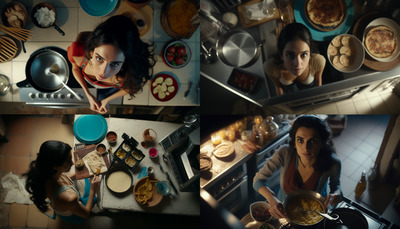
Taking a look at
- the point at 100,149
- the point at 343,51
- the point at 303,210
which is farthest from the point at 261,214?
the point at 343,51

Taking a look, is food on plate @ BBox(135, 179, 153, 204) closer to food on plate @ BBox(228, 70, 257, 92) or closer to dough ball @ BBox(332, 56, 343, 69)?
food on plate @ BBox(228, 70, 257, 92)

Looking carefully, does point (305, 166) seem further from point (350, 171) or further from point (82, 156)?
point (82, 156)

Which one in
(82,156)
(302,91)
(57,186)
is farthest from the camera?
(302,91)

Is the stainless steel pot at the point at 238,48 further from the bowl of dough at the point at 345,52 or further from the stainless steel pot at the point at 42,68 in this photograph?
the stainless steel pot at the point at 42,68

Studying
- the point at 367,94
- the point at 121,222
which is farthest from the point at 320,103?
the point at 121,222

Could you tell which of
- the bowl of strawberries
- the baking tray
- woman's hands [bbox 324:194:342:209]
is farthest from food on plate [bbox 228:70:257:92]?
woman's hands [bbox 324:194:342:209]

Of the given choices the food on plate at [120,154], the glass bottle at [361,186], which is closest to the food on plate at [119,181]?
the food on plate at [120,154]
